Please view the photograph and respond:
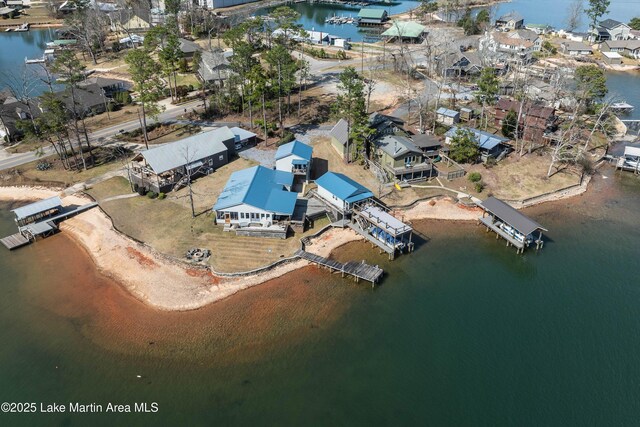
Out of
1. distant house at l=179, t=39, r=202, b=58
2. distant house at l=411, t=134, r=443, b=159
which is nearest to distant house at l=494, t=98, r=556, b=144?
distant house at l=411, t=134, r=443, b=159

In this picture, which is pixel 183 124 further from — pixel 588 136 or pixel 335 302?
pixel 588 136

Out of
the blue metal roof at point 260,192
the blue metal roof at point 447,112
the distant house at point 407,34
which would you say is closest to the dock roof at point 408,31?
the distant house at point 407,34

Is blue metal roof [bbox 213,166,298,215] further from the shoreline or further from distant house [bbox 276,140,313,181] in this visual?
the shoreline

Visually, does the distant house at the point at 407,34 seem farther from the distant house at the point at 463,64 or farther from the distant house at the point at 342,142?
the distant house at the point at 342,142

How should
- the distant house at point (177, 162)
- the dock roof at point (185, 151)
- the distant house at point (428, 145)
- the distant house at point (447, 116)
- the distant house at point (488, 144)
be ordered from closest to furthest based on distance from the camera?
the distant house at point (177, 162), the dock roof at point (185, 151), the distant house at point (428, 145), the distant house at point (488, 144), the distant house at point (447, 116)

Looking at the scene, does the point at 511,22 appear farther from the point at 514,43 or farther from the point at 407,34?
the point at 407,34

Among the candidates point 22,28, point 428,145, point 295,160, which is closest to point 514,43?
point 428,145

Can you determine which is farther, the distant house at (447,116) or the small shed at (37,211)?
the distant house at (447,116)

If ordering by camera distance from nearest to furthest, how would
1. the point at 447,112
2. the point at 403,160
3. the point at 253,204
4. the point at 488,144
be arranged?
the point at 253,204 → the point at 403,160 → the point at 488,144 → the point at 447,112
